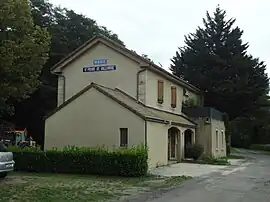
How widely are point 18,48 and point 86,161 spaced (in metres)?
6.12

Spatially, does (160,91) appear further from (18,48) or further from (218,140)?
(18,48)

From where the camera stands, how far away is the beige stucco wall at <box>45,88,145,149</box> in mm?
23812

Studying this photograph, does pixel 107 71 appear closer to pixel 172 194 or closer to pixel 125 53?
pixel 125 53

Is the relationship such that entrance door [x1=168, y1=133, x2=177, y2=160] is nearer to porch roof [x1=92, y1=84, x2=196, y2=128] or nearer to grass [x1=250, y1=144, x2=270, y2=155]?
porch roof [x1=92, y1=84, x2=196, y2=128]

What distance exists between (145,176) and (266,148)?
157ft

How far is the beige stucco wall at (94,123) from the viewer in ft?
78.1

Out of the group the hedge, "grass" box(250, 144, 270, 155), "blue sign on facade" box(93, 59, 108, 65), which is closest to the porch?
"blue sign on facade" box(93, 59, 108, 65)

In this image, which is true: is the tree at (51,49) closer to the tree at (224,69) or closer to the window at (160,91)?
the tree at (224,69)

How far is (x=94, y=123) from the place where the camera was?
80.0 feet

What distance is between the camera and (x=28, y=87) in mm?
20203

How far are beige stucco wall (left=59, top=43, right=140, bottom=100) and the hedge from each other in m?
8.42

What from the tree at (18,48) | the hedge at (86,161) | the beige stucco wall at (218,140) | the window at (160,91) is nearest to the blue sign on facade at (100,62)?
the window at (160,91)

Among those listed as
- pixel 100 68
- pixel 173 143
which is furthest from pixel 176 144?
pixel 100 68

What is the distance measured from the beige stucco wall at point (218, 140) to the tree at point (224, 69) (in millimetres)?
8448
